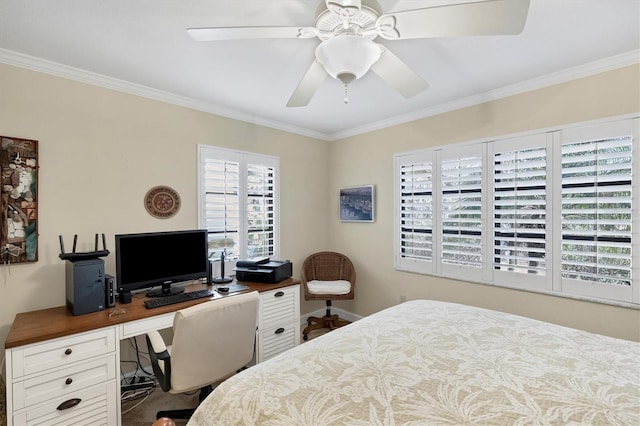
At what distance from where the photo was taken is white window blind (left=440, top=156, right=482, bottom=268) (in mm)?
2883

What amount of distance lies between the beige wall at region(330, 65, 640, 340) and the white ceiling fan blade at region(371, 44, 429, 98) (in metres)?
1.38

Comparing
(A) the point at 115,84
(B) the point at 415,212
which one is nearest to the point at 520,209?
(B) the point at 415,212

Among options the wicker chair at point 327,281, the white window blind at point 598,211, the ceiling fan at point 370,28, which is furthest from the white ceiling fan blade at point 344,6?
the wicker chair at point 327,281

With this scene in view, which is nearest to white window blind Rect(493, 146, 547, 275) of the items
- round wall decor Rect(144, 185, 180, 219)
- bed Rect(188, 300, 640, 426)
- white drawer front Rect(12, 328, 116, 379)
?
bed Rect(188, 300, 640, 426)

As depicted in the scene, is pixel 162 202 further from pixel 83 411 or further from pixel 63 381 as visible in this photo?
pixel 83 411

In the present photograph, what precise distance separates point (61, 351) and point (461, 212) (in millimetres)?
3269

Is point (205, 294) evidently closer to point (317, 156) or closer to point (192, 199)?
point (192, 199)

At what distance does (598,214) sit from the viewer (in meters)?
2.23

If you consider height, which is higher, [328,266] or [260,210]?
[260,210]

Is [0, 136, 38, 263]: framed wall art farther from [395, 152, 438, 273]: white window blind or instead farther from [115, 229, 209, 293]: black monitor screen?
[395, 152, 438, 273]: white window blind

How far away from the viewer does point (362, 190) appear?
3.83m

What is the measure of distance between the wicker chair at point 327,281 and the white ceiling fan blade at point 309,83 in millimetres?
2185

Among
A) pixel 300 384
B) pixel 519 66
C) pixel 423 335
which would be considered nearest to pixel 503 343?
pixel 423 335

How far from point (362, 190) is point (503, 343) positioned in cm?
252
